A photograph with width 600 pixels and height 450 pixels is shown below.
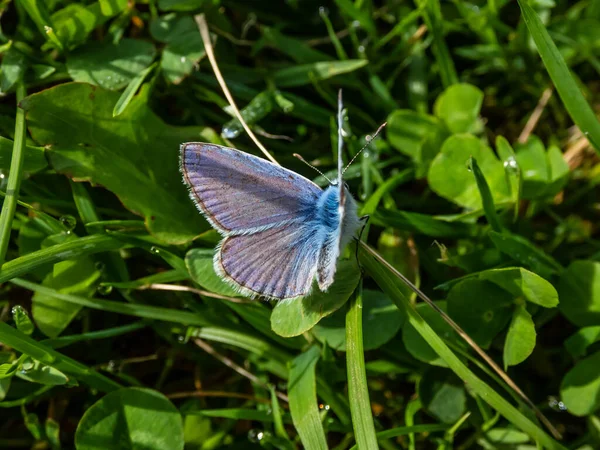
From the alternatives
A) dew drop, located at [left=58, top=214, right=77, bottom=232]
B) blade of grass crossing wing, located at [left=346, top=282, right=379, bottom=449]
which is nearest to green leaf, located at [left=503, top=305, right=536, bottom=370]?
blade of grass crossing wing, located at [left=346, top=282, right=379, bottom=449]

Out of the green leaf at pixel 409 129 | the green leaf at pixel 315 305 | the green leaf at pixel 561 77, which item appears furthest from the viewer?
the green leaf at pixel 409 129

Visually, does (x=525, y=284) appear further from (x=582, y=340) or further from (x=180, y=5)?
(x=180, y=5)

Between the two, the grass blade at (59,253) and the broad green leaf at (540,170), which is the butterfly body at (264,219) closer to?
the grass blade at (59,253)

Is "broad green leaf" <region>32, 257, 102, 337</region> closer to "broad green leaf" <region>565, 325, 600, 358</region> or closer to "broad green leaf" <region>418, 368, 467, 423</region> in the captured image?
"broad green leaf" <region>418, 368, 467, 423</region>

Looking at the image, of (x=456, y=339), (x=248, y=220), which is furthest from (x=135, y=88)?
(x=456, y=339)

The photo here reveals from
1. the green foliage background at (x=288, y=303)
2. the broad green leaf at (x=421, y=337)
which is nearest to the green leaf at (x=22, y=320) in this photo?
the green foliage background at (x=288, y=303)
